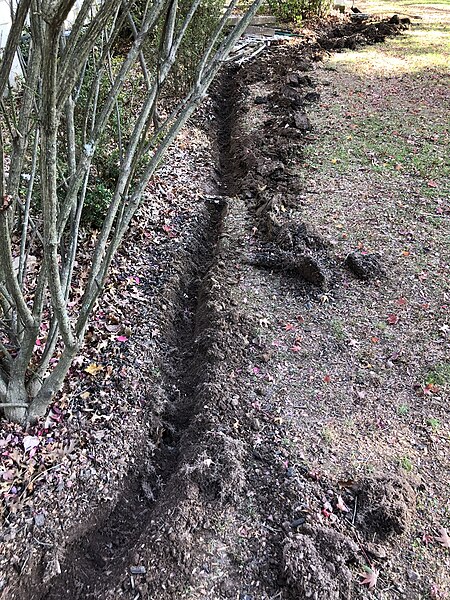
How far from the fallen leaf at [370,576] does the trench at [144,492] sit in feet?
3.79

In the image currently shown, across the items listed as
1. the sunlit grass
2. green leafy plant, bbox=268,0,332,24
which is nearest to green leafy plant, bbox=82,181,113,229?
the sunlit grass

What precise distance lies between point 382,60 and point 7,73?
10439 millimetres

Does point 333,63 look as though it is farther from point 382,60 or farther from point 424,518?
point 424,518

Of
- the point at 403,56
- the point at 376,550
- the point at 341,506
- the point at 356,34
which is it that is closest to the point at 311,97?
the point at 403,56

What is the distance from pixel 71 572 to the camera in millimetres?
2604

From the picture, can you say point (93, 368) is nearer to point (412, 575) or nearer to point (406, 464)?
point (406, 464)

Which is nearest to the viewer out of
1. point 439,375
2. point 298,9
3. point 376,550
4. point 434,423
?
point 376,550

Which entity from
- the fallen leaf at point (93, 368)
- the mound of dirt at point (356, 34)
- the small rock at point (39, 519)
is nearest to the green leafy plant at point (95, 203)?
the fallen leaf at point (93, 368)

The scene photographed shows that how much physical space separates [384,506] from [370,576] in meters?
0.37

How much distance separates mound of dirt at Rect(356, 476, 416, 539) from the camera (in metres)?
2.73

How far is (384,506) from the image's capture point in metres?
2.76

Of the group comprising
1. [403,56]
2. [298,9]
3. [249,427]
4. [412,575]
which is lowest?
[412,575]

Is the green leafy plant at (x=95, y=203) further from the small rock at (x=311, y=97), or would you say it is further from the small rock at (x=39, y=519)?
the small rock at (x=311, y=97)

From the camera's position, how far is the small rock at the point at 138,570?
8.22 feet
